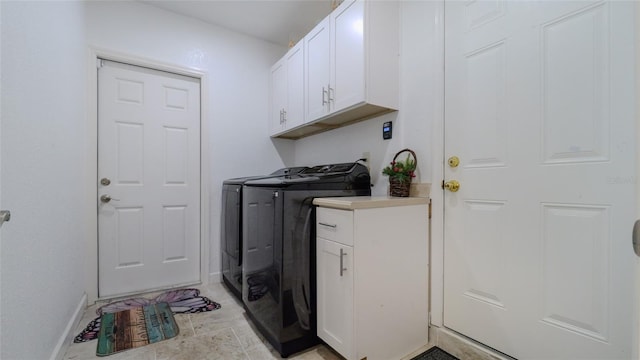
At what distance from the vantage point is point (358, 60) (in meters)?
1.74

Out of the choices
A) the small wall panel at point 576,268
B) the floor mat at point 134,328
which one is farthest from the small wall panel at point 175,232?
the small wall panel at point 576,268

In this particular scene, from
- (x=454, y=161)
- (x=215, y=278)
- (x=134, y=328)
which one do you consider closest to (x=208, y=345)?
(x=134, y=328)

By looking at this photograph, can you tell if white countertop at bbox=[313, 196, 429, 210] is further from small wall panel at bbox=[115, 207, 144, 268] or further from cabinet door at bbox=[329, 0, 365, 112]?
small wall panel at bbox=[115, 207, 144, 268]

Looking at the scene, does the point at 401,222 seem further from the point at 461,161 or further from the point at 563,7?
the point at 563,7

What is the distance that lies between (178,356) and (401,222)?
146 cm

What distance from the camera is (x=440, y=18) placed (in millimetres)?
1618

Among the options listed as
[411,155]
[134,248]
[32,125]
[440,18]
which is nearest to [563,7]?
[440,18]

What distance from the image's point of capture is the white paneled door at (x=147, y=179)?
7.38ft

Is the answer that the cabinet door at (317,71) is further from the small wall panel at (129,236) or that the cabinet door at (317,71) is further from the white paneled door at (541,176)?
the small wall panel at (129,236)

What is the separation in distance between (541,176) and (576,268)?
402 mm

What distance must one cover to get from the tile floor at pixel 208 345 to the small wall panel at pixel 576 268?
1.10 meters

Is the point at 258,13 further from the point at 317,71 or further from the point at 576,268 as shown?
the point at 576,268

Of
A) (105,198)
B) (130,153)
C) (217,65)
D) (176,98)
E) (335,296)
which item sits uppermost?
(217,65)

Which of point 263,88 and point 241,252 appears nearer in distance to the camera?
point 241,252
